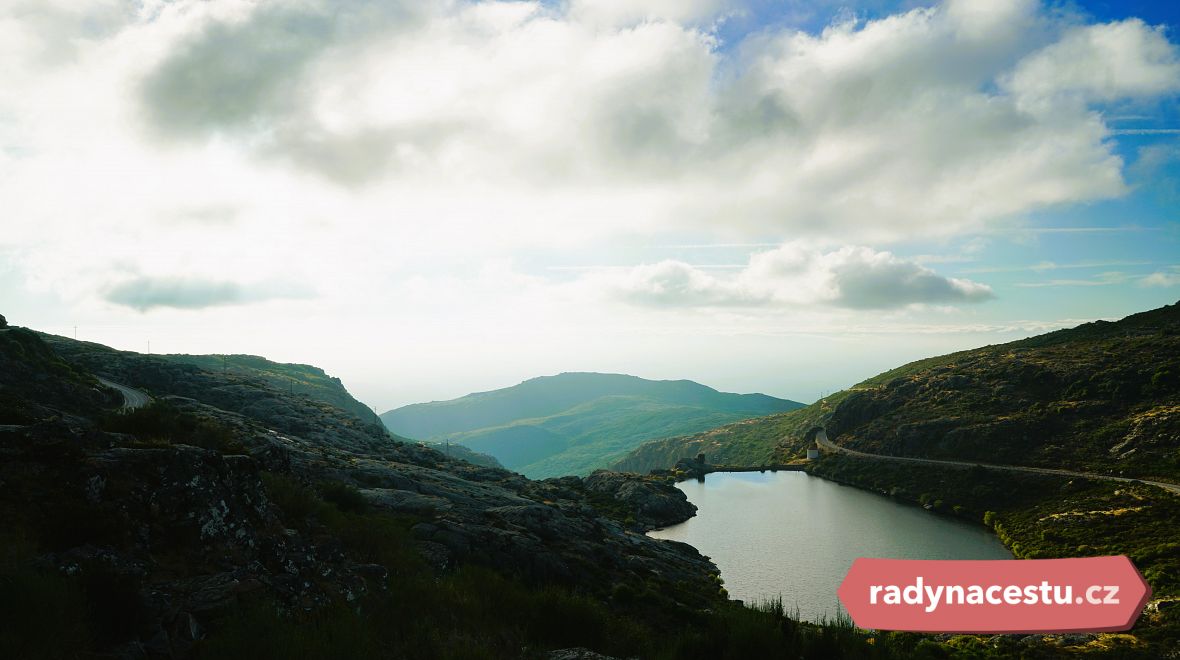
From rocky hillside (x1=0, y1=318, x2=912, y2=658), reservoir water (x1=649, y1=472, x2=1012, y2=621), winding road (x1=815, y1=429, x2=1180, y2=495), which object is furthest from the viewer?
winding road (x1=815, y1=429, x2=1180, y2=495)

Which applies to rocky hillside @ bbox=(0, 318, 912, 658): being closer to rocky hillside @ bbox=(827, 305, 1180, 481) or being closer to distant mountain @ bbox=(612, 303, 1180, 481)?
distant mountain @ bbox=(612, 303, 1180, 481)

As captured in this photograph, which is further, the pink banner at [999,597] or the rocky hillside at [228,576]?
the pink banner at [999,597]

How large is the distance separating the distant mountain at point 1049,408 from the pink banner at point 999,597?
5190 cm

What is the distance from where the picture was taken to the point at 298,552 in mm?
17188

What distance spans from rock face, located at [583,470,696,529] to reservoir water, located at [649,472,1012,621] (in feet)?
8.43

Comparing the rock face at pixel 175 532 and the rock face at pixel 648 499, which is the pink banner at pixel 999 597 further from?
the rock face at pixel 648 499

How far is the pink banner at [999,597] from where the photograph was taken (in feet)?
123

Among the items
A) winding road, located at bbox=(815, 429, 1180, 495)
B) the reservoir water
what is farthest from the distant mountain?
the reservoir water

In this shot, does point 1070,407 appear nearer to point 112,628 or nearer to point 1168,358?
point 1168,358

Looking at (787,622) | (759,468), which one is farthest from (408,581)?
(759,468)

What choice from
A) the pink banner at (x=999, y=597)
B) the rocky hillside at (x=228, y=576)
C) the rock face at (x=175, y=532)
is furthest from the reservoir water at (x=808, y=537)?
the rocky hillside at (x=228, y=576)

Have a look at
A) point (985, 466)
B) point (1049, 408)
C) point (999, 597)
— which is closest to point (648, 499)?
point (999, 597)

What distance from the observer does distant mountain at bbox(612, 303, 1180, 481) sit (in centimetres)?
10275

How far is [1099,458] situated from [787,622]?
12316cm
